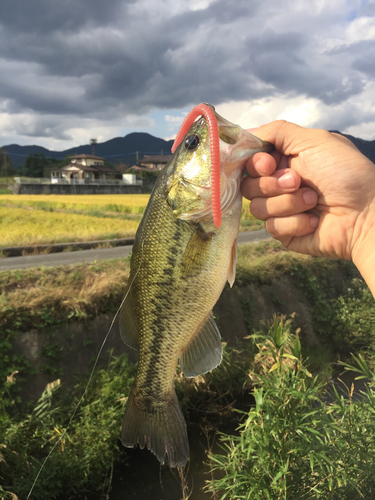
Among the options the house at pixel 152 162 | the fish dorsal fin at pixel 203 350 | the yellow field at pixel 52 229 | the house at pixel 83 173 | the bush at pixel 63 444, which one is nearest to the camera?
the fish dorsal fin at pixel 203 350

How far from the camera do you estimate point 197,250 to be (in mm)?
1874

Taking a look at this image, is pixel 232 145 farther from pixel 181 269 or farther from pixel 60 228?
pixel 60 228

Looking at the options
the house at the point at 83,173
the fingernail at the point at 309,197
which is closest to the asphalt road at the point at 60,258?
Answer: the fingernail at the point at 309,197

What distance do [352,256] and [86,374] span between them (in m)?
5.02

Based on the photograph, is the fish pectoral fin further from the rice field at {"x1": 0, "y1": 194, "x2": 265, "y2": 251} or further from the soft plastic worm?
the rice field at {"x1": 0, "y1": 194, "x2": 265, "y2": 251}

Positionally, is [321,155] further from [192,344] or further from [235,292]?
[235,292]

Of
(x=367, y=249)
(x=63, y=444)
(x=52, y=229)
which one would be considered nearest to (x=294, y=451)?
(x=367, y=249)

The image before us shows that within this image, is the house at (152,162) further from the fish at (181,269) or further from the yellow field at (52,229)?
the fish at (181,269)

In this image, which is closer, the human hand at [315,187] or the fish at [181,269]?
the fish at [181,269]

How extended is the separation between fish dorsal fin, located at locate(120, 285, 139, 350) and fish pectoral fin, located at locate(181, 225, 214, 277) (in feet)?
1.61

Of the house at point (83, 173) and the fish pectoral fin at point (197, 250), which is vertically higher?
the house at point (83, 173)

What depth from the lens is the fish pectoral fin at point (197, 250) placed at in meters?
1.87

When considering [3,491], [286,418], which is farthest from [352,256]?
[3,491]

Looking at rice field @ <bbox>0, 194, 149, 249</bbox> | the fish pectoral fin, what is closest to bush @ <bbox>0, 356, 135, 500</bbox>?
the fish pectoral fin
